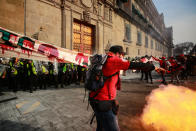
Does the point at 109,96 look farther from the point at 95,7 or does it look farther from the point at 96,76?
the point at 95,7

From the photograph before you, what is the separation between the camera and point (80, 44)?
41.9 feet

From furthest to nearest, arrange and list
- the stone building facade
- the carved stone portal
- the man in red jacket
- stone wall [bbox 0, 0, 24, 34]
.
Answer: the carved stone portal
the stone building facade
stone wall [bbox 0, 0, 24, 34]
the man in red jacket

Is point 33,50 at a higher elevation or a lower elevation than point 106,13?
lower

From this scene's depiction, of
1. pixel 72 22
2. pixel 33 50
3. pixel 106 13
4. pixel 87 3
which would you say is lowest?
pixel 33 50

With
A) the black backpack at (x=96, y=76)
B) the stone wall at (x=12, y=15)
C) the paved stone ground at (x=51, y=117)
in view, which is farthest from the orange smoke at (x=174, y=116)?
the stone wall at (x=12, y=15)

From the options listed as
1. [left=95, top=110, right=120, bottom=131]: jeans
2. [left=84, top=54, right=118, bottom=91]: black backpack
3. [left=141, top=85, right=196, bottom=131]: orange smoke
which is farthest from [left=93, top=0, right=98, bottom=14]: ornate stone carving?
[left=95, top=110, right=120, bottom=131]: jeans

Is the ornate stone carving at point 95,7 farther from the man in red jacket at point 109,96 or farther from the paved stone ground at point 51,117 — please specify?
the man in red jacket at point 109,96

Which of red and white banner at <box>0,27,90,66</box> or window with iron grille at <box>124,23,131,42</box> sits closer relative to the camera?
red and white banner at <box>0,27,90,66</box>

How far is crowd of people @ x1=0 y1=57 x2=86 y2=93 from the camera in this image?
684 cm

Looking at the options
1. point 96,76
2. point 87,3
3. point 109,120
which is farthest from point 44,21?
point 109,120

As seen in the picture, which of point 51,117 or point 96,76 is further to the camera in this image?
point 51,117

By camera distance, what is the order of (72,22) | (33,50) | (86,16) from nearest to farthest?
(33,50) → (72,22) → (86,16)

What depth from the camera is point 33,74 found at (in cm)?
692

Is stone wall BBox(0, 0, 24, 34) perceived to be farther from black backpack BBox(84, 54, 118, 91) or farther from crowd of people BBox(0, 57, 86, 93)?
black backpack BBox(84, 54, 118, 91)
